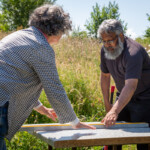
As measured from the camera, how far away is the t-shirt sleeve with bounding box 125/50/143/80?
299cm

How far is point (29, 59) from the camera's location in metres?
2.20

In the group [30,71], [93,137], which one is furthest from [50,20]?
[93,137]

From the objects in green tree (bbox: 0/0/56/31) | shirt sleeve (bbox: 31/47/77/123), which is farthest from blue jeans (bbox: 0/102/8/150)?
green tree (bbox: 0/0/56/31)

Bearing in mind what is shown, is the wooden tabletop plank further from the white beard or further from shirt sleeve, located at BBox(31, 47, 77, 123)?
the white beard

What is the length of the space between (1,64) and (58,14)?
A: 2.01 ft

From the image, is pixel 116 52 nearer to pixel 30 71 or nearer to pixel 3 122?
pixel 30 71

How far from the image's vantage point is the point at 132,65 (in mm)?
3000

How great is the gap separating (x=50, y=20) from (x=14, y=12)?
1769 centimetres

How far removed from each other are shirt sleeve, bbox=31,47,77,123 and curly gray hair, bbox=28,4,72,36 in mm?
203

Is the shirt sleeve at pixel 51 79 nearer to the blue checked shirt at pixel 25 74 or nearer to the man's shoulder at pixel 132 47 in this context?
the blue checked shirt at pixel 25 74

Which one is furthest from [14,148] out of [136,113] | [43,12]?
[43,12]

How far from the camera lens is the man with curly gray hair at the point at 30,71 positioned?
86.2 inches

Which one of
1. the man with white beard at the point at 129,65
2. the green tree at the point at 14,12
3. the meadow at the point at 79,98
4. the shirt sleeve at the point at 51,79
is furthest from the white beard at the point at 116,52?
the green tree at the point at 14,12

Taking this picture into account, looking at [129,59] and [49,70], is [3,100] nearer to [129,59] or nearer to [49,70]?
[49,70]
